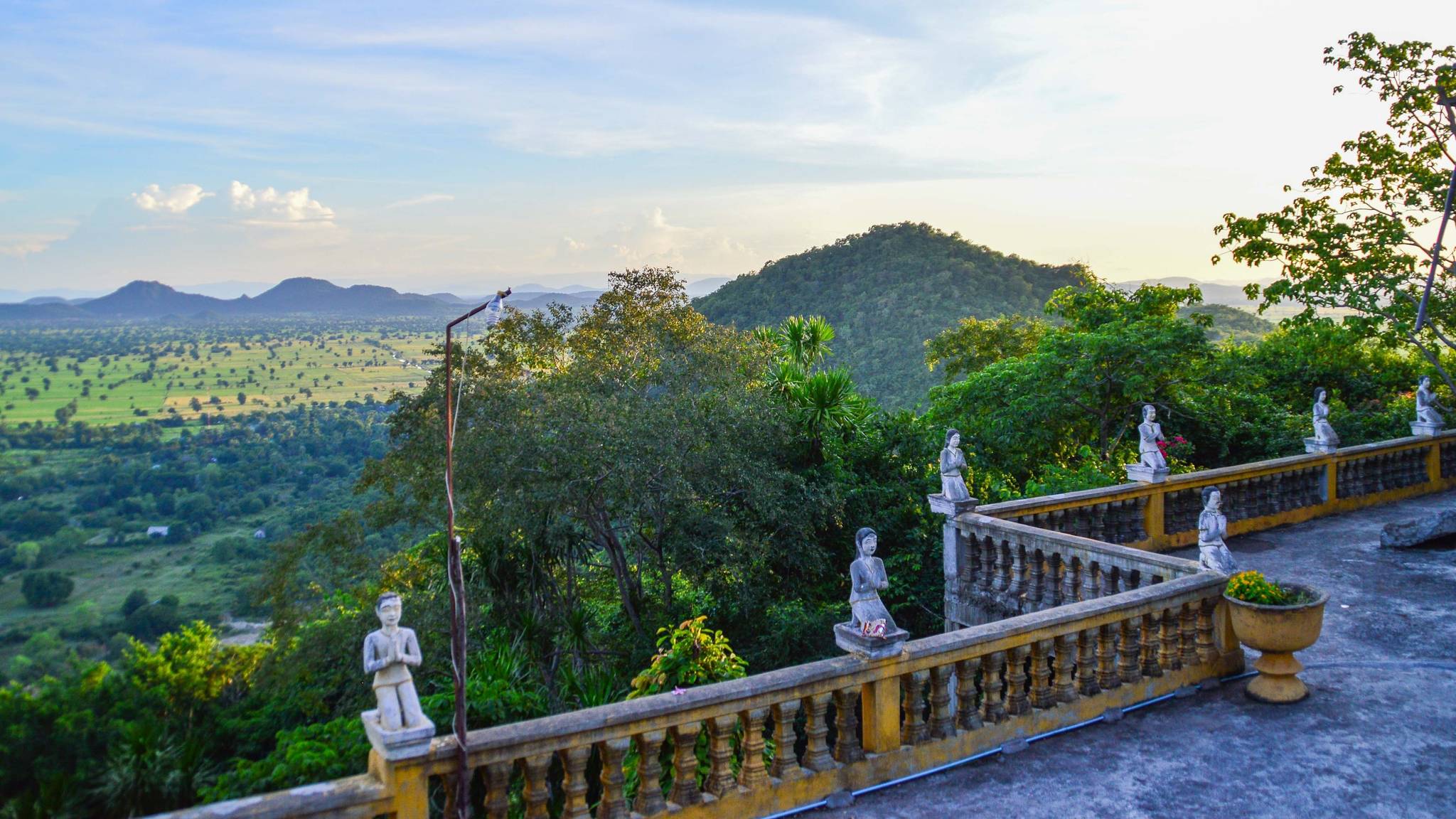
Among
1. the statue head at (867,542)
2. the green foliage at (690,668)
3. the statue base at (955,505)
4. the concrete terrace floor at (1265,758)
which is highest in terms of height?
the statue head at (867,542)

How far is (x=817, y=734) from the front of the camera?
539cm

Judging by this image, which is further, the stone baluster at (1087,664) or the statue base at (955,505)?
the statue base at (955,505)

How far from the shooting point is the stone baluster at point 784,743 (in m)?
5.31

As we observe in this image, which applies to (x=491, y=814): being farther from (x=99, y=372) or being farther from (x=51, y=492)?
(x=99, y=372)

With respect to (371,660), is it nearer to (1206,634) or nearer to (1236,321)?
(1206,634)

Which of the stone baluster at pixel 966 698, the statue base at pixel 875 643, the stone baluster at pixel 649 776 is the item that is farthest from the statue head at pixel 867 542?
the stone baluster at pixel 649 776

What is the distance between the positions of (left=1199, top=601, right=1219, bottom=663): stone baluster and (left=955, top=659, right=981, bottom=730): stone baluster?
2.18 meters

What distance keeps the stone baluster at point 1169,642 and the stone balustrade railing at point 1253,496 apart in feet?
10.0

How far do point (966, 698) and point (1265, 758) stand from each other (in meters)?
1.85

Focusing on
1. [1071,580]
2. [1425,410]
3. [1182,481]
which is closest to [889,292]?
[1425,410]

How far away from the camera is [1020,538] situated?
9281mm

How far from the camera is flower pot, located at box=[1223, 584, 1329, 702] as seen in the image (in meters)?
6.46

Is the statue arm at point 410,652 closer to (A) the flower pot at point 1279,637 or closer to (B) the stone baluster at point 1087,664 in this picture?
(B) the stone baluster at point 1087,664

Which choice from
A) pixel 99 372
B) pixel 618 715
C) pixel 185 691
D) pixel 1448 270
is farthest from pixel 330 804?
pixel 99 372
